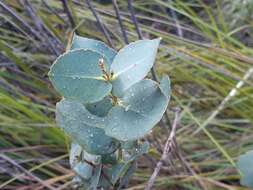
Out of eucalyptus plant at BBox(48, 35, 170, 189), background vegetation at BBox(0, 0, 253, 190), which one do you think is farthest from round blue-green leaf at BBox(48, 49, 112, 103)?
background vegetation at BBox(0, 0, 253, 190)

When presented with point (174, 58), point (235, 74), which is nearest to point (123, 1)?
point (174, 58)

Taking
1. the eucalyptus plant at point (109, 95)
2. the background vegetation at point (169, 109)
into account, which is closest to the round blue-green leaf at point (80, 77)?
the eucalyptus plant at point (109, 95)

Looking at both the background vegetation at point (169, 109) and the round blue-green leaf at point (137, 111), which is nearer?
the round blue-green leaf at point (137, 111)

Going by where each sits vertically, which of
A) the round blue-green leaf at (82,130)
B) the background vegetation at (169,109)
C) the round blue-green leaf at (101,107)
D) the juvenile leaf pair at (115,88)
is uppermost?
the juvenile leaf pair at (115,88)

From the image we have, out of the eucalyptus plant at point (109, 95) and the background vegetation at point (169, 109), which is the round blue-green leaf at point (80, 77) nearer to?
the eucalyptus plant at point (109, 95)

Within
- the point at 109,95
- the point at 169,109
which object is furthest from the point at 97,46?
the point at 169,109

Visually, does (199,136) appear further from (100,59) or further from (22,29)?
(100,59)

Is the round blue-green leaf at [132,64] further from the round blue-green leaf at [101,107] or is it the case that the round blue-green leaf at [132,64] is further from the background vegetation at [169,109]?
the background vegetation at [169,109]

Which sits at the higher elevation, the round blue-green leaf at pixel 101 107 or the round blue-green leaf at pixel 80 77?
the round blue-green leaf at pixel 80 77
